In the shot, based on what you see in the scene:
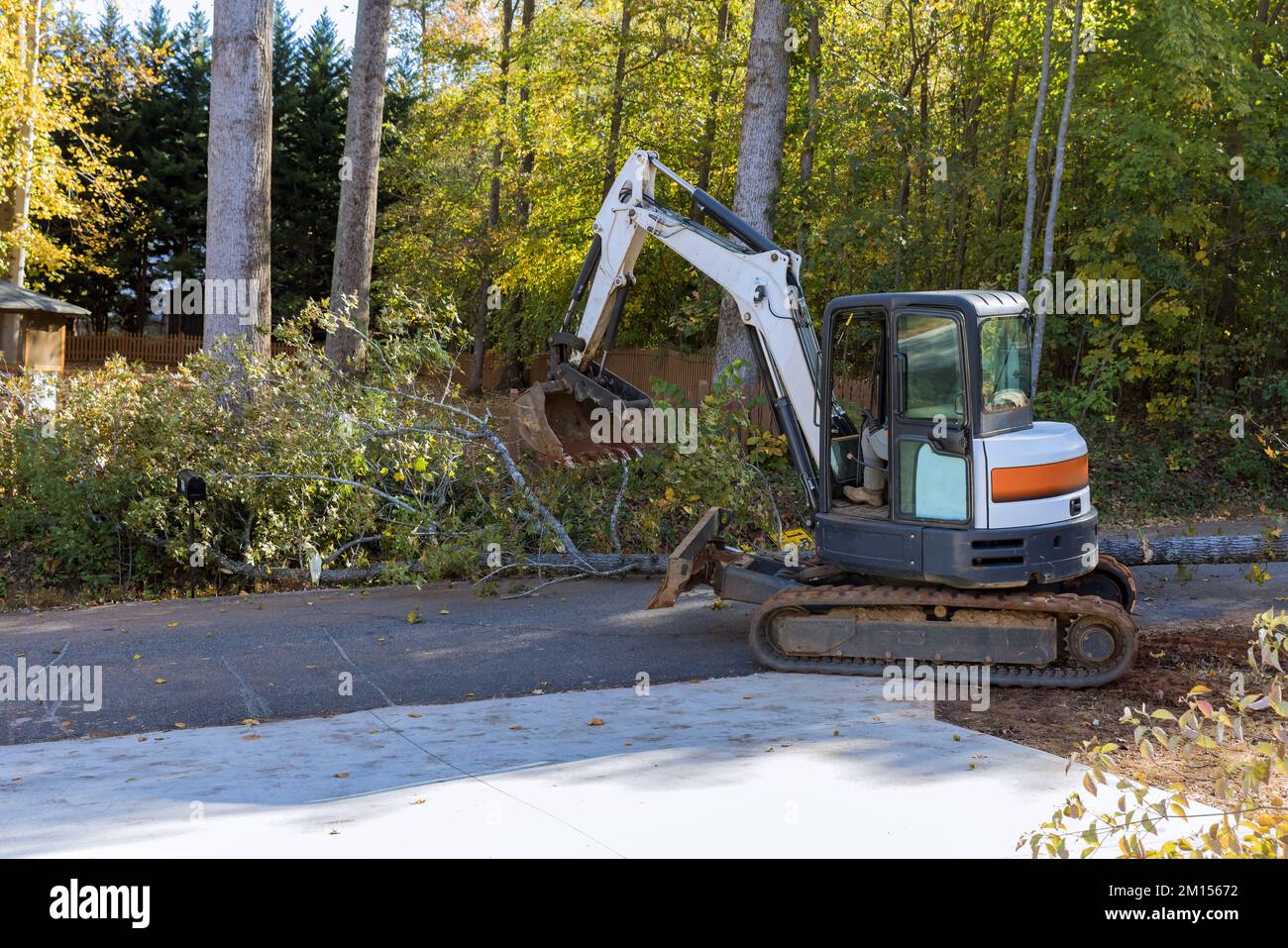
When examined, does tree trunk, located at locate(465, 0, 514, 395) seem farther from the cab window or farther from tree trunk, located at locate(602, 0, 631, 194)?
the cab window

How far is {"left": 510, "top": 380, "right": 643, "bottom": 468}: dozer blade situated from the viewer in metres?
11.6

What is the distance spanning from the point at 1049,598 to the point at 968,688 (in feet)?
2.85

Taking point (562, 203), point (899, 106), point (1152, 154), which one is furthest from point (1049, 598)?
point (562, 203)

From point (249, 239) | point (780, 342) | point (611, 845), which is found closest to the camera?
point (611, 845)

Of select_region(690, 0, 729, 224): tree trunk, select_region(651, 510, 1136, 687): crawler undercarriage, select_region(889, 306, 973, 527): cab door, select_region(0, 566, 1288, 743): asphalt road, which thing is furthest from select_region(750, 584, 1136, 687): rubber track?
select_region(690, 0, 729, 224): tree trunk

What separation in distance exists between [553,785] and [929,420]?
3886mm

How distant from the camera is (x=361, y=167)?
16344 millimetres

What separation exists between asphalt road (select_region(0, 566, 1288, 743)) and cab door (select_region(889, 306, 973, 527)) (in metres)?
1.82

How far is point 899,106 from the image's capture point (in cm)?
1972

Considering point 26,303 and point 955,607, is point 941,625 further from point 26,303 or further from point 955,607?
point 26,303

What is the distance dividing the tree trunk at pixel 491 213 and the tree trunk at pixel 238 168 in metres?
15.6

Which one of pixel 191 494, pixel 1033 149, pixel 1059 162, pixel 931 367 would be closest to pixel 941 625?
pixel 931 367
